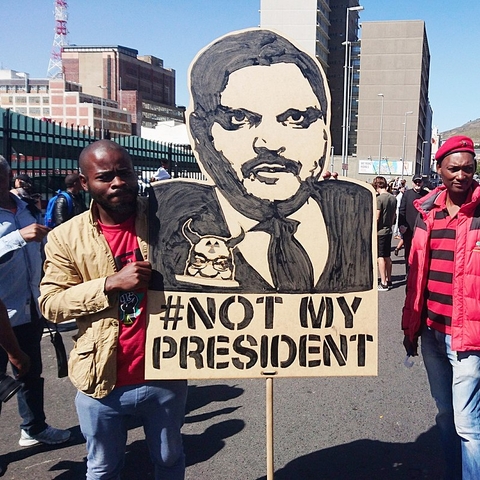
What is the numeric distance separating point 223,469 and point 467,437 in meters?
1.45

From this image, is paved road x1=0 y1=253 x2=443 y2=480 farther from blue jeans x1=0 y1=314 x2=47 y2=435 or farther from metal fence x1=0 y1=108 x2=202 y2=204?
metal fence x1=0 y1=108 x2=202 y2=204

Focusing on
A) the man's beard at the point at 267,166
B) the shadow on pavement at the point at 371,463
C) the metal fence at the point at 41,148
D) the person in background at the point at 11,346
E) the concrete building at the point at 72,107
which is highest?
the concrete building at the point at 72,107

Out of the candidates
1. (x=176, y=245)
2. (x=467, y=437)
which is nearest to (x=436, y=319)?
(x=467, y=437)

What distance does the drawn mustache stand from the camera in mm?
2375

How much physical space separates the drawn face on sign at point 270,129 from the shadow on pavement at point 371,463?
1.90m

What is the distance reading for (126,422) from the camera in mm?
2477

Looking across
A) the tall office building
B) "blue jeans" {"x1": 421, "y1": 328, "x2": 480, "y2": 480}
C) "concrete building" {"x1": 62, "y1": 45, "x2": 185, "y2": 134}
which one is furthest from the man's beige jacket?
"concrete building" {"x1": 62, "y1": 45, "x2": 185, "y2": 134}

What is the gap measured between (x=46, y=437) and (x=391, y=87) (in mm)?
92988

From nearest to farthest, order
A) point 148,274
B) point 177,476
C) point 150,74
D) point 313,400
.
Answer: point 148,274, point 177,476, point 313,400, point 150,74

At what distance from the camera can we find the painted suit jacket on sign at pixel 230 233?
240 cm

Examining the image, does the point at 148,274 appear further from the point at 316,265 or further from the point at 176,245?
the point at 316,265

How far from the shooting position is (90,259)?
237cm

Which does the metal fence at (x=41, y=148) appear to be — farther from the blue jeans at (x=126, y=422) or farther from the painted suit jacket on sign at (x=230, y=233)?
the blue jeans at (x=126, y=422)

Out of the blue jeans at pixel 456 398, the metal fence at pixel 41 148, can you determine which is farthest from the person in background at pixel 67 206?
the blue jeans at pixel 456 398
